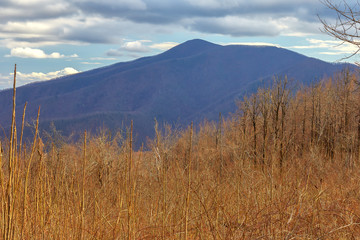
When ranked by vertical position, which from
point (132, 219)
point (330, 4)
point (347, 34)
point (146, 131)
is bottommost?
point (146, 131)

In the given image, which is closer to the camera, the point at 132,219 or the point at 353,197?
the point at 132,219

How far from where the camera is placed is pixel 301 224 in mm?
4434

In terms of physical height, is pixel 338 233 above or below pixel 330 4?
below

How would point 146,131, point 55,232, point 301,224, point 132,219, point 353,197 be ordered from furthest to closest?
point 146,131 → point 353,197 → point 301,224 → point 55,232 → point 132,219

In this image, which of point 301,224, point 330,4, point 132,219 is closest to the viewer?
point 132,219

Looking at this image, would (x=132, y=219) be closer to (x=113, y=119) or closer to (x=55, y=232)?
(x=55, y=232)

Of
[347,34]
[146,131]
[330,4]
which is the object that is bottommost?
[146,131]

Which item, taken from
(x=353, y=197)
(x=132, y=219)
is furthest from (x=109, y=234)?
(x=353, y=197)

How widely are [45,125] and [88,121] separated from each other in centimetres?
2057

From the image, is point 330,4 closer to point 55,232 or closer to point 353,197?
point 353,197

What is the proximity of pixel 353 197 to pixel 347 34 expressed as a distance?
11.8 ft

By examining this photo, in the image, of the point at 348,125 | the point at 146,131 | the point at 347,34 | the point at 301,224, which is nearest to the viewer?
the point at 301,224

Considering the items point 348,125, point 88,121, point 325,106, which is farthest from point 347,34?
point 88,121

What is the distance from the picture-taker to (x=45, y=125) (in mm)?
175500
